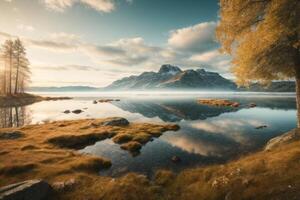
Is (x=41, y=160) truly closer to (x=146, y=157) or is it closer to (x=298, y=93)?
(x=146, y=157)

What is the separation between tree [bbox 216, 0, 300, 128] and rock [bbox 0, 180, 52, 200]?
19.7 metres

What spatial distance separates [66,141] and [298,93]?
104 ft

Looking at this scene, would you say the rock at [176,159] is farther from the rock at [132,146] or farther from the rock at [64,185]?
the rock at [64,185]

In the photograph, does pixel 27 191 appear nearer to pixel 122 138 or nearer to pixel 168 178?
pixel 168 178

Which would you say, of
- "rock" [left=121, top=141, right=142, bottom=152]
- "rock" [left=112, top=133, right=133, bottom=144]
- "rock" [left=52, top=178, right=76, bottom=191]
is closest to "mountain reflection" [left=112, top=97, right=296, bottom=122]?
"rock" [left=112, top=133, right=133, bottom=144]

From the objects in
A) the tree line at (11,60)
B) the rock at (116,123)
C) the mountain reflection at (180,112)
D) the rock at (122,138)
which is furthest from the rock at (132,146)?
the tree line at (11,60)

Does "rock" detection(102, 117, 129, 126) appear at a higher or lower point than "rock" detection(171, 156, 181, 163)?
higher

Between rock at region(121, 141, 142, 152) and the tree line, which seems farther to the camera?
the tree line

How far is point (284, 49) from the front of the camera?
1814cm

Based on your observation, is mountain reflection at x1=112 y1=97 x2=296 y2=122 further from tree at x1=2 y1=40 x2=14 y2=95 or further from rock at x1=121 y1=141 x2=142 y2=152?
tree at x1=2 y1=40 x2=14 y2=95

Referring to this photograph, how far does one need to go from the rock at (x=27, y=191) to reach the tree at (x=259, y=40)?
19.7m

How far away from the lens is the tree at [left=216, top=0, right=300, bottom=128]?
14902 millimetres

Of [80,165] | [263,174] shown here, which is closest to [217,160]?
[263,174]

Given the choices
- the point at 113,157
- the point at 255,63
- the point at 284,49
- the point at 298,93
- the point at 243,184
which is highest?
the point at 284,49
